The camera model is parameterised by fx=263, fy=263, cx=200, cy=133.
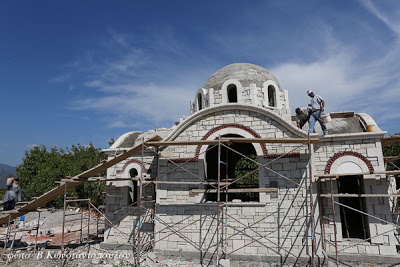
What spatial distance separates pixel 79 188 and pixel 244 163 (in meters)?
15.4

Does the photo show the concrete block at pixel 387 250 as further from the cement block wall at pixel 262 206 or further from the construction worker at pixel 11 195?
the construction worker at pixel 11 195

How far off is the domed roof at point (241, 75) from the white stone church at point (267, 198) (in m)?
4.08

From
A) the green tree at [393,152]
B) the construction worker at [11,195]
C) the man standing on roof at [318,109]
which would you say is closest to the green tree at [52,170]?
the construction worker at [11,195]

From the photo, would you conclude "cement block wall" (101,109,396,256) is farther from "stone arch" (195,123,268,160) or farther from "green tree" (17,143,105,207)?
"green tree" (17,143,105,207)

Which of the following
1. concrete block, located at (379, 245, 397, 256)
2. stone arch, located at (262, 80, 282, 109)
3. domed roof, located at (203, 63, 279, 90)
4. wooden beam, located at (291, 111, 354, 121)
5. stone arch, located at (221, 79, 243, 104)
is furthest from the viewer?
domed roof, located at (203, 63, 279, 90)

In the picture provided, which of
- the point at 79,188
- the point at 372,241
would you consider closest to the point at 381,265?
the point at 372,241

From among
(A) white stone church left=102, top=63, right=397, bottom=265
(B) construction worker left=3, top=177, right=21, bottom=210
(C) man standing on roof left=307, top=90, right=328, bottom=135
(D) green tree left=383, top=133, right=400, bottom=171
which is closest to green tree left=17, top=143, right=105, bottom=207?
(B) construction worker left=3, top=177, right=21, bottom=210

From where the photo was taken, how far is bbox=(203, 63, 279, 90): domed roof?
13602mm

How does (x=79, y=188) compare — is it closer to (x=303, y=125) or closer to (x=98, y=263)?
(x=98, y=263)

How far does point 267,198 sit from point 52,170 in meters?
24.1

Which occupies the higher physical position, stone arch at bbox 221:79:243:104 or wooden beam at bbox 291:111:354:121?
stone arch at bbox 221:79:243:104

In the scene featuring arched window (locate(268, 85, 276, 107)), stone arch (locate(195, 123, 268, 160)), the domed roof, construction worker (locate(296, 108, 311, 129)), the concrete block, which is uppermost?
the domed roof

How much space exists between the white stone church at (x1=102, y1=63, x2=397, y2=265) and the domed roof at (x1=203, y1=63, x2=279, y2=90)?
4079mm

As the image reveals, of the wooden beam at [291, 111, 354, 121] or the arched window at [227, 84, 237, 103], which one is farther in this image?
the arched window at [227, 84, 237, 103]
